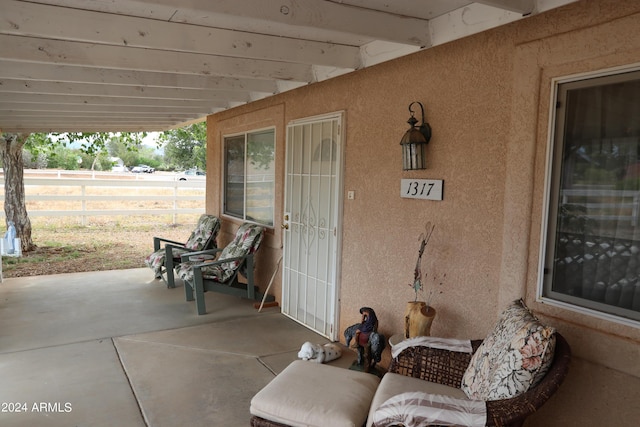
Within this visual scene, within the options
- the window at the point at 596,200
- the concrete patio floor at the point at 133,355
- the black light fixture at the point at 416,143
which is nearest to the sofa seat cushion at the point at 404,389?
the window at the point at 596,200

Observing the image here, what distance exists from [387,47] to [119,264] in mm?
5954

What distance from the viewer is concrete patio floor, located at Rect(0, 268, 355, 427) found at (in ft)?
9.30

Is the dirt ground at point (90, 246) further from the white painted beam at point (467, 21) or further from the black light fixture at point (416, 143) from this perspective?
the white painted beam at point (467, 21)

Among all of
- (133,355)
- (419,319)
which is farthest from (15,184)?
(419,319)

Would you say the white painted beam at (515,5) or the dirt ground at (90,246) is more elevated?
the white painted beam at (515,5)

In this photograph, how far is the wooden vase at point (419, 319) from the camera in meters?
2.84

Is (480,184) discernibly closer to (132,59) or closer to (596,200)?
(596,200)

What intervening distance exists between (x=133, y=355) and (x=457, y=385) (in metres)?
2.60

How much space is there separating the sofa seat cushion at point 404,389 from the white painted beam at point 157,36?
7.41 feet

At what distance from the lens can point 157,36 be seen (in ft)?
9.52

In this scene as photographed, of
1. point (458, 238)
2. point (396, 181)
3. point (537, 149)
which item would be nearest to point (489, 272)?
point (458, 238)

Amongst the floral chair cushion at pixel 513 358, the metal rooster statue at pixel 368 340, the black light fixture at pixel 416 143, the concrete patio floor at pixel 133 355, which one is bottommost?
the concrete patio floor at pixel 133 355

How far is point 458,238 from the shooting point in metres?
2.87

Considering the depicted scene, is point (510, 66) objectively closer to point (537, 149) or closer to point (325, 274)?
point (537, 149)
